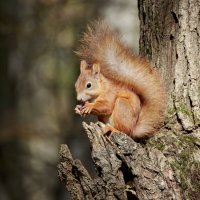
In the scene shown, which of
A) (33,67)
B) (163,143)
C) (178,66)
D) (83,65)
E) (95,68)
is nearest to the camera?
(163,143)

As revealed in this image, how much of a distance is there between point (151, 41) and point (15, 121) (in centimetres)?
463

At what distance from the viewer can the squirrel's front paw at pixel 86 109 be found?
290 centimetres

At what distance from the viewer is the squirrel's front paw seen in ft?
9.52

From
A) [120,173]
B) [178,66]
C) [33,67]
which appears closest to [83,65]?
[178,66]

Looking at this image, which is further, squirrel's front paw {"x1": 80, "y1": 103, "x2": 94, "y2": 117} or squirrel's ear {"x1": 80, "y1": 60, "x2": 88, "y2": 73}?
squirrel's ear {"x1": 80, "y1": 60, "x2": 88, "y2": 73}

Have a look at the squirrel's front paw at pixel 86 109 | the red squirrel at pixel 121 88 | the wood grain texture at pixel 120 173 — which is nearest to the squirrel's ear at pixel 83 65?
the red squirrel at pixel 121 88

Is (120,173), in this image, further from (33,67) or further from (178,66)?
(33,67)

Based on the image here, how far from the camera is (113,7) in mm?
8602

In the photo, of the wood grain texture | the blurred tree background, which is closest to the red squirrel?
the wood grain texture

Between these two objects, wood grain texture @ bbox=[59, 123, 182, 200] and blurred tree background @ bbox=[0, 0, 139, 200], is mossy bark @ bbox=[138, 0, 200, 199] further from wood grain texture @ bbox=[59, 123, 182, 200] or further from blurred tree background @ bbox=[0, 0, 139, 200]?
blurred tree background @ bbox=[0, 0, 139, 200]

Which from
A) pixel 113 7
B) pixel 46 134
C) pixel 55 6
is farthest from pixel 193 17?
pixel 113 7

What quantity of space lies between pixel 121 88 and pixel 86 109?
211 mm

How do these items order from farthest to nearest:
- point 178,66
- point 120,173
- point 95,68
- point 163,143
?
point 95,68
point 178,66
point 163,143
point 120,173

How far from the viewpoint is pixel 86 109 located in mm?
2928
